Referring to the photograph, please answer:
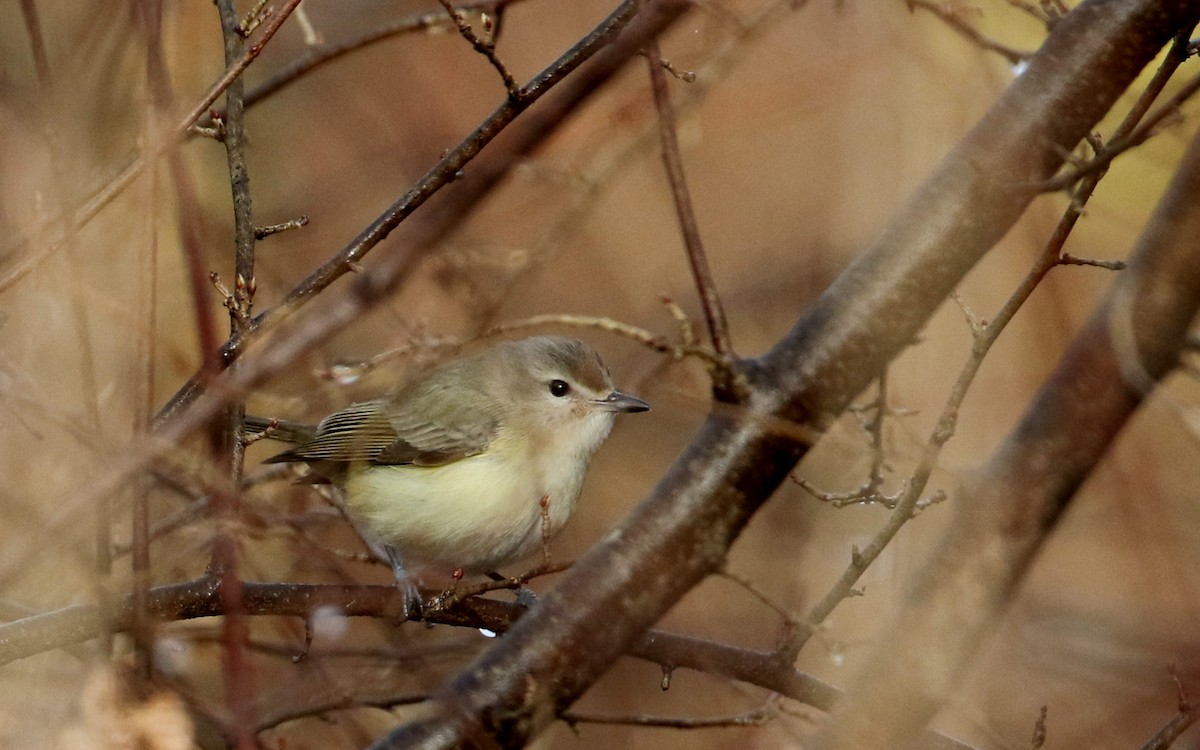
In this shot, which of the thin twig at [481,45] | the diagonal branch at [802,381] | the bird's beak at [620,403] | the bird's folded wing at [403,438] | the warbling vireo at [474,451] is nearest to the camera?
the diagonal branch at [802,381]

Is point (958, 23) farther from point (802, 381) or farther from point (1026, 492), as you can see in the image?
point (1026, 492)

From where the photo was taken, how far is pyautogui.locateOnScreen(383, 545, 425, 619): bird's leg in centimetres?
345

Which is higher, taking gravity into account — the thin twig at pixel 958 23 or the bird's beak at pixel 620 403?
the thin twig at pixel 958 23

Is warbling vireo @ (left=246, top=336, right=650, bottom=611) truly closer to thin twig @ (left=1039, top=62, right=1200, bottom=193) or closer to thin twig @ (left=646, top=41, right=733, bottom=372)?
thin twig @ (left=646, top=41, right=733, bottom=372)

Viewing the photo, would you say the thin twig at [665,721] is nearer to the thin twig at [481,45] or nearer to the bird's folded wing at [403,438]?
the thin twig at [481,45]

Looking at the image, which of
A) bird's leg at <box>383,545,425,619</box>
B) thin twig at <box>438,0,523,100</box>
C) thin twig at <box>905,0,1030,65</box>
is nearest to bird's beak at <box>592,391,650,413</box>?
bird's leg at <box>383,545,425,619</box>

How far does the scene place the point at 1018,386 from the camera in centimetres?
607

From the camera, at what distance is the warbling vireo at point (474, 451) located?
4031 millimetres

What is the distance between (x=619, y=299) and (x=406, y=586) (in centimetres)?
336

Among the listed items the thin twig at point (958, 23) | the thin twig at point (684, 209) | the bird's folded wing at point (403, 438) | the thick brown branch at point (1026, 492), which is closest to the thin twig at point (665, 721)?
the thin twig at point (684, 209)

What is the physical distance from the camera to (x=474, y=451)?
4305 millimetres

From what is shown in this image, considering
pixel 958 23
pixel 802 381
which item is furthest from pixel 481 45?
pixel 958 23

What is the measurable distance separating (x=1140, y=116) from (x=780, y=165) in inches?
209

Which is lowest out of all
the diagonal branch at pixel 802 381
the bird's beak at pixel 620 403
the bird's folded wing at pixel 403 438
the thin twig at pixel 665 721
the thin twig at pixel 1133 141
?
the thin twig at pixel 665 721
